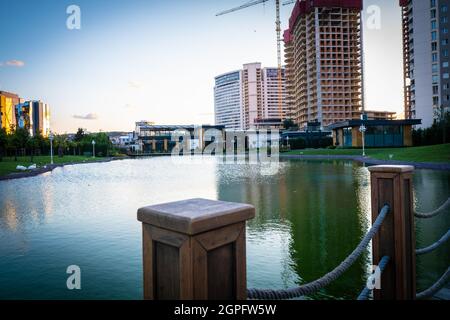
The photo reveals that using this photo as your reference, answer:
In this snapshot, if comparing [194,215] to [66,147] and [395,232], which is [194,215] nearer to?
[395,232]

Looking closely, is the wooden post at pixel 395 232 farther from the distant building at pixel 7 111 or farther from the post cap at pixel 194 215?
the distant building at pixel 7 111

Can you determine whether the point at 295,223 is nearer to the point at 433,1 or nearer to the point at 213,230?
the point at 213,230

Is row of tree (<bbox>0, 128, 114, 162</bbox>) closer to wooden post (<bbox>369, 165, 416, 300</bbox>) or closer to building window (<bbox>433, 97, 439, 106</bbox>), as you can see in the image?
wooden post (<bbox>369, 165, 416, 300</bbox>)

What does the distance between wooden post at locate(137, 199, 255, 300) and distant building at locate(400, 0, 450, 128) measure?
8732 centimetres

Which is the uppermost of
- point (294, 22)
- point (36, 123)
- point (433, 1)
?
point (294, 22)

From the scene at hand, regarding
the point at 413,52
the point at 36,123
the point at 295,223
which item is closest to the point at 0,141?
the point at 295,223

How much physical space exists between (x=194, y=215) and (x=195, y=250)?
20 centimetres

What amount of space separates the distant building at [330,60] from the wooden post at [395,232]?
105 meters

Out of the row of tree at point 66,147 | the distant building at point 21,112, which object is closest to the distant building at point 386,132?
the row of tree at point 66,147

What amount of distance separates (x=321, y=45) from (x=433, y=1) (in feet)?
119

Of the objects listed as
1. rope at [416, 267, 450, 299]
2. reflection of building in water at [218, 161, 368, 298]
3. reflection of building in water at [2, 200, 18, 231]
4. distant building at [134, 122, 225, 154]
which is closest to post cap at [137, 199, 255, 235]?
rope at [416, 267, 450, 299]

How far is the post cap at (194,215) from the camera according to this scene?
1.82 m

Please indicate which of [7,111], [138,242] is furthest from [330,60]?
[7,111]

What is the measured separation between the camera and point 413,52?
8381 centimetres
